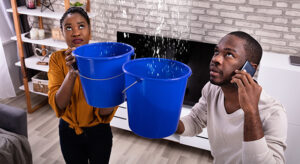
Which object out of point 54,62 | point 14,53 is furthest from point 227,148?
point 14,53

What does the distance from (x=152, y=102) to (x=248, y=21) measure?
2.16 m

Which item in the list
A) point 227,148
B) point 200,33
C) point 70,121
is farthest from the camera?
point 200,33

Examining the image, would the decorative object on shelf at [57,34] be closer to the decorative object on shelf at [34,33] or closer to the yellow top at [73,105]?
the decorative object on shelf at [34,33]

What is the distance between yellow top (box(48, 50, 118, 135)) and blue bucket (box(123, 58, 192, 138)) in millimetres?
562

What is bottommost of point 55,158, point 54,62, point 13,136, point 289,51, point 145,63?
point 55,158

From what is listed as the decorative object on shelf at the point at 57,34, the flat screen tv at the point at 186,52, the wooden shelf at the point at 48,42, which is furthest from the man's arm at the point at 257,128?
the decorative object on shelf at the point at 57,34

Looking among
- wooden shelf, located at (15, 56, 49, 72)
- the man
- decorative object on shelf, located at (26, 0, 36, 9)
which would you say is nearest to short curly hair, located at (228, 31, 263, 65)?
the man

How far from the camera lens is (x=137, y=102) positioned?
75 cm

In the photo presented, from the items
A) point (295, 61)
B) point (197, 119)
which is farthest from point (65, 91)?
point (295, 61)

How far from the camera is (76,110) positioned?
1.36 meters

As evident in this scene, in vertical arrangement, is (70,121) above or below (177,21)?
below

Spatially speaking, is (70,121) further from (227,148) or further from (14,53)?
(14,53)

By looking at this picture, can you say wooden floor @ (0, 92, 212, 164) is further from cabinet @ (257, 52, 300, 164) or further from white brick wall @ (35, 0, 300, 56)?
white brick wall @ (35, 0, 300, 56)

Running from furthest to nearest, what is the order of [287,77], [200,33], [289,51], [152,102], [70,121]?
[200,33] → [289,51] → [287,77] → [70,121] → [152,102]
